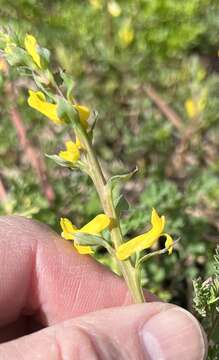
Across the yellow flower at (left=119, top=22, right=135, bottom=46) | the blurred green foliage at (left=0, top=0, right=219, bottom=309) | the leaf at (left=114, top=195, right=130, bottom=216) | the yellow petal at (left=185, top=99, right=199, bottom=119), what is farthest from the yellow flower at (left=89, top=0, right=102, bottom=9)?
the leaf at (left=114, top=195, right=130, bottom=216)

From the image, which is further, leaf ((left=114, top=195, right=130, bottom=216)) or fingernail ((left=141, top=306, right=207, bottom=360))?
fingernail ((left=141, top=306, right=207, bottom=360))

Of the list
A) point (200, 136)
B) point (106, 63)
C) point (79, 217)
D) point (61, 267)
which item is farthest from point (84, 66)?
point (61, 267)

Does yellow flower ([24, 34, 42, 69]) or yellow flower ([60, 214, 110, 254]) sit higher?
yellow flower ([24, 34, 42, 69])

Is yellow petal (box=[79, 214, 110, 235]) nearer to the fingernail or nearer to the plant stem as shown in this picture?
the plant stem

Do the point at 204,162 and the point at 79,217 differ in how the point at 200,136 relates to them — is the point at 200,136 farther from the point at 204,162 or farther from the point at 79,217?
the point at 79,217

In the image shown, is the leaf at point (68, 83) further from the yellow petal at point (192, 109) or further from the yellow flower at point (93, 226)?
the yellow petal at point (192, 109)

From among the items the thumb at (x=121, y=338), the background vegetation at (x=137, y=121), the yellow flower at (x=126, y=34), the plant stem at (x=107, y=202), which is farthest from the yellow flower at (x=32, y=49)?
the yellow flower at (x=126, y=34)

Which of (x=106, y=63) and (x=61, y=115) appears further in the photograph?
(x=106, y=63)
